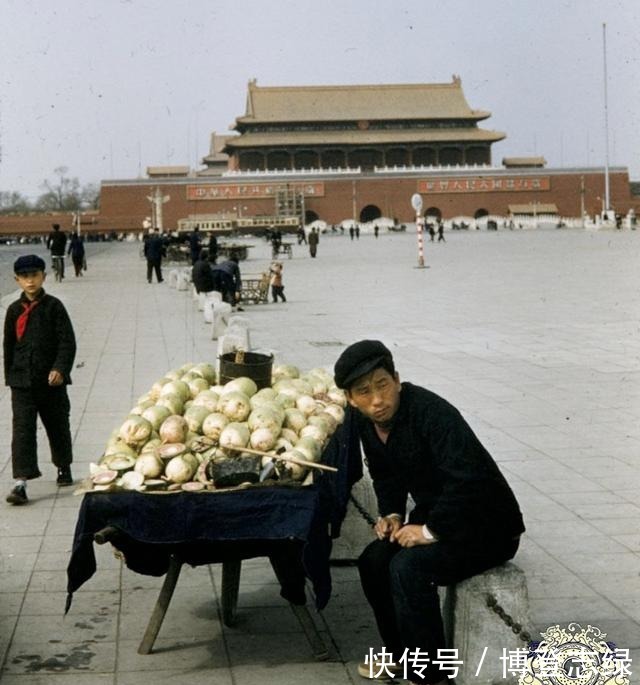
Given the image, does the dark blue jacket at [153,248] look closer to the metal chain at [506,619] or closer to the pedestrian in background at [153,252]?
the pedestrian in background at [153,252]

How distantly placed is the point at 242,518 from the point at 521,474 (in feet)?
11.5

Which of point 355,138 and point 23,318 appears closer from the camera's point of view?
point 23,318

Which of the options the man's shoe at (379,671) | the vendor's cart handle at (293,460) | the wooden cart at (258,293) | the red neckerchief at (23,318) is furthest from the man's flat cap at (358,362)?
the wooden cart at (258,293)

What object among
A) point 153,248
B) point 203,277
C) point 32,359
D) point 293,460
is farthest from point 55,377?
point 153,248

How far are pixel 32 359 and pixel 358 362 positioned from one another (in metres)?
3.73

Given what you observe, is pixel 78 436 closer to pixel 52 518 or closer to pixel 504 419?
pixel 52 518

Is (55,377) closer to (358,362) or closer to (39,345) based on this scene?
(39,345)

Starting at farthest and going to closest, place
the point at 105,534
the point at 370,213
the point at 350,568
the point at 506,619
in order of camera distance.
→ the point at 370,213
the point at 350,568
the point at 105,534
the point at 506,619

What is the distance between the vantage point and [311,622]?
447 centimetres

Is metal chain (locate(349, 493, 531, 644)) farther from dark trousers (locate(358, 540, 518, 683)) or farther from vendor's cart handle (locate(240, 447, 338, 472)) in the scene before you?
vendor's cart handle (locate(240, 447, 338, 472))

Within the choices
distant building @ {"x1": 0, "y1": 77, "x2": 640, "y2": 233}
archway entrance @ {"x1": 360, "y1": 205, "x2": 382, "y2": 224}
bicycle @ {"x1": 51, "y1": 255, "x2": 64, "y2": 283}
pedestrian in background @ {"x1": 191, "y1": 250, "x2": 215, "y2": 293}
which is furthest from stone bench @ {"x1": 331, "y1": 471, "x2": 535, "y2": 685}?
archway entrance @ {"x1": 360, "y1": 205, "x2": 382, "y2": 224}

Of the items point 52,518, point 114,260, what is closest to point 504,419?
point 52,518

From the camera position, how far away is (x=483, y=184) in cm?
8356

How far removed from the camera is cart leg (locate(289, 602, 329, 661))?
4.42 metres
